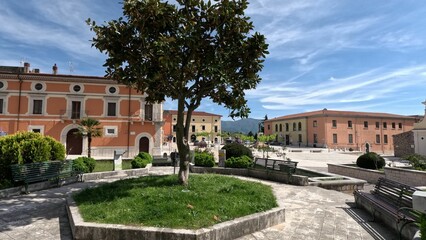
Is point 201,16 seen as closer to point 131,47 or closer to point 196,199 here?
point 131,47

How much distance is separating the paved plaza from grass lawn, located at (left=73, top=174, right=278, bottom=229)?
22.2 inches

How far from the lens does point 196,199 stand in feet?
19.7

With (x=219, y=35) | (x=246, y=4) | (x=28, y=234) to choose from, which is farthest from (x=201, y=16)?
(x=28, y=234)

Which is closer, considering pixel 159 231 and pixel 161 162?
pixel 159 231

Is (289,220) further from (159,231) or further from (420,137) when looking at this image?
(420,137)

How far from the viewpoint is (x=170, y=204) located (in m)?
5.49

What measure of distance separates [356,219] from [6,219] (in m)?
8.09

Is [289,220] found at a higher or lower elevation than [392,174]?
lower

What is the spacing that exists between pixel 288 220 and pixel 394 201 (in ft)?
7.47

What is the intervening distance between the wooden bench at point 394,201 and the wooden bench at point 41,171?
33.0ft

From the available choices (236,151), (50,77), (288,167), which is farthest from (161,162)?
(50,77)

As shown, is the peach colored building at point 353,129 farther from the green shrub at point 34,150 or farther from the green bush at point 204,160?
the green shrub at point 34,150

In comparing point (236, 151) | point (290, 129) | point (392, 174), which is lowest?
point (392, 174)

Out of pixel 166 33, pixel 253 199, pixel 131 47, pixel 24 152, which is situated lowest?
pixel 253 199
